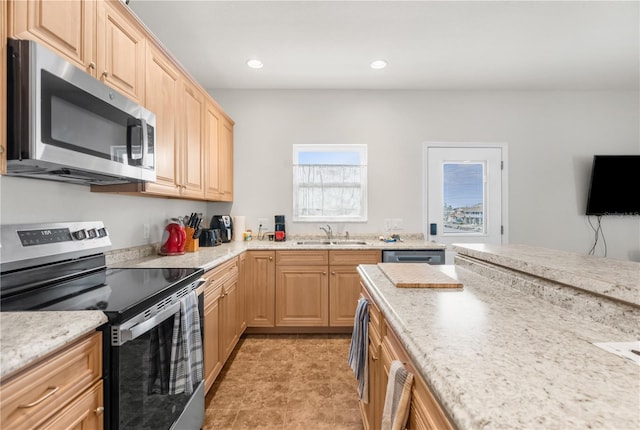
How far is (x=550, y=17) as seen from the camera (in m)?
2.28

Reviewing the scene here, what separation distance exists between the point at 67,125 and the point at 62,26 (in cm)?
41

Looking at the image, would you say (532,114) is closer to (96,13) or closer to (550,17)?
(550,17)

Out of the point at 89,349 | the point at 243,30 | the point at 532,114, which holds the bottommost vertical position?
the point at 89,349

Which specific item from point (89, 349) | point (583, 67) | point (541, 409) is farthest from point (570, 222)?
point (89, 349)

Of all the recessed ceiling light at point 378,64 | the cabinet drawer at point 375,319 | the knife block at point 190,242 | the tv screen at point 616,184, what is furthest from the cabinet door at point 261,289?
the tv screen at point 616,184

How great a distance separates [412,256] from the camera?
295 centimetres

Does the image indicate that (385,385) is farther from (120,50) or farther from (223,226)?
(223,226)

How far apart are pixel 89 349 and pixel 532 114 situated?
4564mm

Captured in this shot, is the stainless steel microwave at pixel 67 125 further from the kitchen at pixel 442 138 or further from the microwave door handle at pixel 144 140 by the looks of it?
the kitchen at pixel 442 138

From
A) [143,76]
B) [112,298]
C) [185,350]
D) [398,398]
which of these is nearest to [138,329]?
[112,298]

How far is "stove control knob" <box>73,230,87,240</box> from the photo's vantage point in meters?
1.53

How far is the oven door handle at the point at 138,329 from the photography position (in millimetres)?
1002

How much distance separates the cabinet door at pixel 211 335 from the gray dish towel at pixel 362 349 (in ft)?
3.11

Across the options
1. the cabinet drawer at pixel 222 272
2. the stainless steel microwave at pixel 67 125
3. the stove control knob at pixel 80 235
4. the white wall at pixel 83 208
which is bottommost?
the cabinet drawer at pixel 222 272
